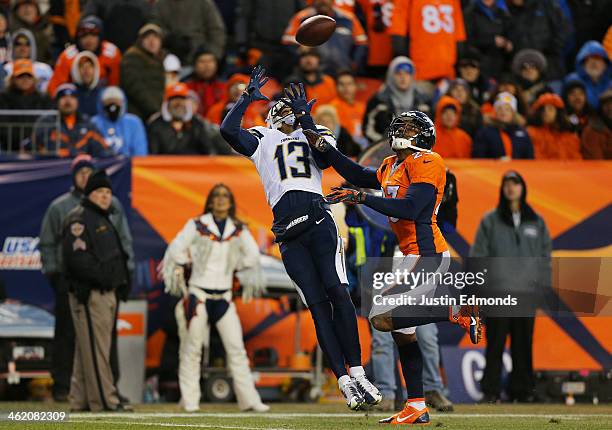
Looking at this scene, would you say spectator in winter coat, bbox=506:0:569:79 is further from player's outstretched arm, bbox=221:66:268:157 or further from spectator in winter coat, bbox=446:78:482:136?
player's outstretched arm, bbox=221:66:268:157

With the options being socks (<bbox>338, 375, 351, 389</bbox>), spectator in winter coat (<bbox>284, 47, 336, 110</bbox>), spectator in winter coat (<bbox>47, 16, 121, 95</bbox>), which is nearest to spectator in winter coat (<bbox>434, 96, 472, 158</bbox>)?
spectator in winter coat (<bbox>284, 47, 336, 110</bbox>)

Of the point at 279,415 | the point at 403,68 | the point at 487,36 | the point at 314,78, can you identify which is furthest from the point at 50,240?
the point at 487,36

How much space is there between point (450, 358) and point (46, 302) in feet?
13.5

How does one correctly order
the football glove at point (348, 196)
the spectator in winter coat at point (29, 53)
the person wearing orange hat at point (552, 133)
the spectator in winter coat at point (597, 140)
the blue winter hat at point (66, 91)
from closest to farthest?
the football glove at point (348, 196) → the blue winter hat at point (66, 91) → the spectator in winter coat at point (597, 140) → the person wearing orange hat at point (552, 133) → the spectator in winter coat at point (29, 53)

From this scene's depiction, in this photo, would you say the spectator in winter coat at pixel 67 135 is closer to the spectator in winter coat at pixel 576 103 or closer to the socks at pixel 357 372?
the spectator in winter coat at pixel 576 103

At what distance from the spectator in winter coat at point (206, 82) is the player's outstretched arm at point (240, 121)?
646 cm

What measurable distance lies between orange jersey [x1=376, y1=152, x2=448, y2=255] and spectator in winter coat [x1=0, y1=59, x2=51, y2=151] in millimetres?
6060

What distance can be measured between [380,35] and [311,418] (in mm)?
8240

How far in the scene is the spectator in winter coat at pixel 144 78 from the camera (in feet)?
55.0

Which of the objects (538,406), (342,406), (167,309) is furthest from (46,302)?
(538,406)

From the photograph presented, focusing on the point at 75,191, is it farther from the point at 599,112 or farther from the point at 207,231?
the point at 599,112

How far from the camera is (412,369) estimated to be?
33.5 feet

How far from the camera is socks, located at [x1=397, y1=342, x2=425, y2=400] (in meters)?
10.2

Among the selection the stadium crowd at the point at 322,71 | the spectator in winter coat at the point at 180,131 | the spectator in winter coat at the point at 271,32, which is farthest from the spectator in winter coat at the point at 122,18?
the spectator in winter coat at the point at 180,131
